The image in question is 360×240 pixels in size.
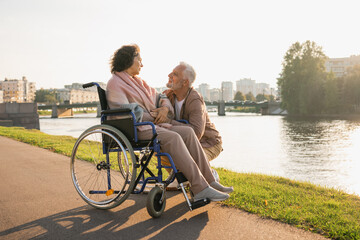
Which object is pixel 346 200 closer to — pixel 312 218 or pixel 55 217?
pixel 312 218

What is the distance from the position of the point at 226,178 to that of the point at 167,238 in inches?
96.6

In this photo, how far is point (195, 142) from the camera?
10.3ft

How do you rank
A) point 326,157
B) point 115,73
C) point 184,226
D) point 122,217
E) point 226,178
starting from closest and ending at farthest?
point 184,226, point 122,217, point 115,73, point 226,178, point 326,157

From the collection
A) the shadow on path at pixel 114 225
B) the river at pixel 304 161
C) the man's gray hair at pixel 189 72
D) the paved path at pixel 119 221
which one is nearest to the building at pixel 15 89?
the river at pixel 304 161

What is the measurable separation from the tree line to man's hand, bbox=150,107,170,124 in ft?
157

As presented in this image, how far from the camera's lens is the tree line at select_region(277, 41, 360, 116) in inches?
1892

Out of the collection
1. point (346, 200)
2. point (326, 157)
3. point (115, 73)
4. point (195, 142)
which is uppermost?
point (115, 73)

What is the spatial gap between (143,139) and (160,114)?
373 millimetres

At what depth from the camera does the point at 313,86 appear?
48312 millimetres

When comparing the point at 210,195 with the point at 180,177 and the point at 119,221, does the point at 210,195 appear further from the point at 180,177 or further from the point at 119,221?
the point at 119,221

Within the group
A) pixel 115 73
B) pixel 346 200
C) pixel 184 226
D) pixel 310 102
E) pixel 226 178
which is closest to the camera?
pixel 184 226

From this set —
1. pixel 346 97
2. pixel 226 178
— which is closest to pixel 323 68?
pixel 346 97

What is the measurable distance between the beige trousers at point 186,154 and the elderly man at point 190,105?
40 centimetres

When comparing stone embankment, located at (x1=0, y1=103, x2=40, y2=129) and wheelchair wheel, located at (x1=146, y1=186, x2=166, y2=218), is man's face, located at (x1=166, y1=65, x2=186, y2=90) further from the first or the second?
stone embankment, located at (x1=0, y1=103, x2=40, y2=129)
